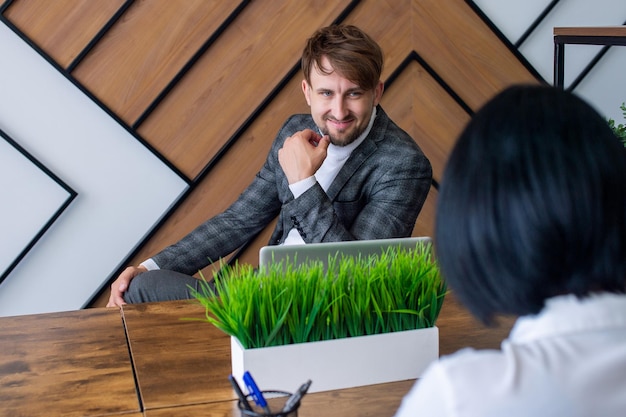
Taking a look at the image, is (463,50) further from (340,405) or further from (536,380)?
(536,380)

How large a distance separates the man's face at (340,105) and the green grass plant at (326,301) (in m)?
1.13

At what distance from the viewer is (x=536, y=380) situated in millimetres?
729

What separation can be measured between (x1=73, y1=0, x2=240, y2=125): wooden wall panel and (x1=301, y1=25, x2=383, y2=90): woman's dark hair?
93 cm

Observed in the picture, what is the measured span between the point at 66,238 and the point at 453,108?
1.79 m

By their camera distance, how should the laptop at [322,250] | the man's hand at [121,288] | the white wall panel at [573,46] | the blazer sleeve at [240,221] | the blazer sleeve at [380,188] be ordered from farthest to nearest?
the white wall panel at [573,46], the blazer sleeve at [240,221], the blazer sleeve at [380,188], the man's hand at [121,288], the laptop at [322,250]

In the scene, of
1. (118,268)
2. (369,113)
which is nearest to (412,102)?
(369,113)

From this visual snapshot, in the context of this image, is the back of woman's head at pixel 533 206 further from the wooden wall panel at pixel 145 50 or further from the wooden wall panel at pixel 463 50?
the wooden wall panel at pixel 463 50

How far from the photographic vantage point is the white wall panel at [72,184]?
3283mm

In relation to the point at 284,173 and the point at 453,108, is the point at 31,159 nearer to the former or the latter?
the point at 284,173

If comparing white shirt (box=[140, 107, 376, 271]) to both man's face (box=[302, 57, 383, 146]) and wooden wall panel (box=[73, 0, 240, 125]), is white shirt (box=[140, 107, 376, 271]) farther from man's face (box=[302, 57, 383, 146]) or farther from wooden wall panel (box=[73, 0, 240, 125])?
wooden wall panel (box=[73, 0, 240, 125])

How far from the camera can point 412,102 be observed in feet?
12.2

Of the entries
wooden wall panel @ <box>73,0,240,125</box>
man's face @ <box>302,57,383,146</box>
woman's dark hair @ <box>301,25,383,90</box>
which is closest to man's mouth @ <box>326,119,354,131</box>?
man's face @ <box>302,57,383,146</box>

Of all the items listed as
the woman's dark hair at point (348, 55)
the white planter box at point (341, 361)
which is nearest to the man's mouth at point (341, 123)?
the woman's dark hair at point (348, 55)

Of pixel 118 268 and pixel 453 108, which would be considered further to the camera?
pixel 453 108
